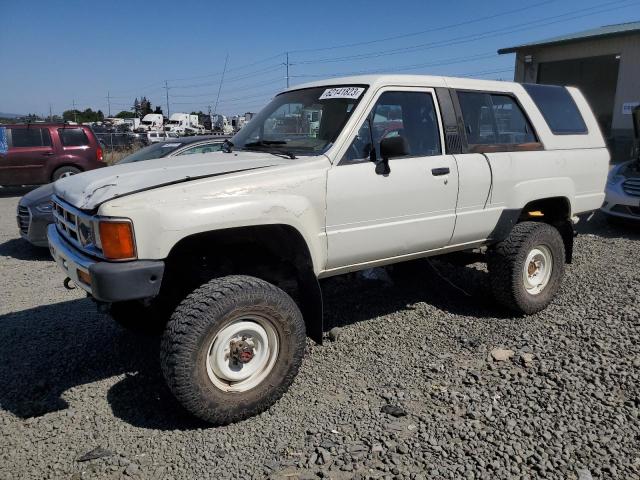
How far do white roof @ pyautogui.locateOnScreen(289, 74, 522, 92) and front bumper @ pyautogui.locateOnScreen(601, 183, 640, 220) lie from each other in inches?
191

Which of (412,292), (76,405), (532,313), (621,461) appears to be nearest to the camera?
(621,461)

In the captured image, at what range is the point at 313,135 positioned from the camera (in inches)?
149

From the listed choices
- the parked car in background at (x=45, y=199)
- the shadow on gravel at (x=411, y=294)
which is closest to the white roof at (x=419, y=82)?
the shadow on gravel at (x=411, y=294)

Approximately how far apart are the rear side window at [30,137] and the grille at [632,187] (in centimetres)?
1260

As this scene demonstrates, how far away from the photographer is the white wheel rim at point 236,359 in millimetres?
3076

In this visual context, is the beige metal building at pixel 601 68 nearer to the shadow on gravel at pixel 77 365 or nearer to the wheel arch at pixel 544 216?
the wheel arch at pixel 544 216

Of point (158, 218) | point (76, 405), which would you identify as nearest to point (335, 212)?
point (158, 218)

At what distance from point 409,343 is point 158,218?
7.64ft

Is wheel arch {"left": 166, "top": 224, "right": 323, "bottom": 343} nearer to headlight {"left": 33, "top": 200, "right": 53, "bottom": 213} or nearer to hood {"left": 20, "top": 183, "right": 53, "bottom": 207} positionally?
headlight {"left": 33, "top": 200, "right": 53, "bottom": 213}

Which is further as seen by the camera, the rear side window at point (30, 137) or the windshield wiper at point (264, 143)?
the rear side window at point (30, 137)

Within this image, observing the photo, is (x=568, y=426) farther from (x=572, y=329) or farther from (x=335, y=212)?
(x=335, y=212)

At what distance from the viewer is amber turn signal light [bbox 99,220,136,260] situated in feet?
9.00

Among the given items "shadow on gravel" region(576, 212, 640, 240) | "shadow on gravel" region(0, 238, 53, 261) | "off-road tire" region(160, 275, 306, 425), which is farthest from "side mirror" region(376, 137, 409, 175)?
"shadow on gravel" region(576, 212, 640, 240)

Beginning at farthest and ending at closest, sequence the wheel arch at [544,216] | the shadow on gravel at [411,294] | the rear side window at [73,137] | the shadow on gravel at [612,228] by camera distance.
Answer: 1. the rear side window at [73,137]
2. the shadow on gravel at [612,228]
3. the shadow on gravel at [411,294]
4. the wheel arch at [544,216]
